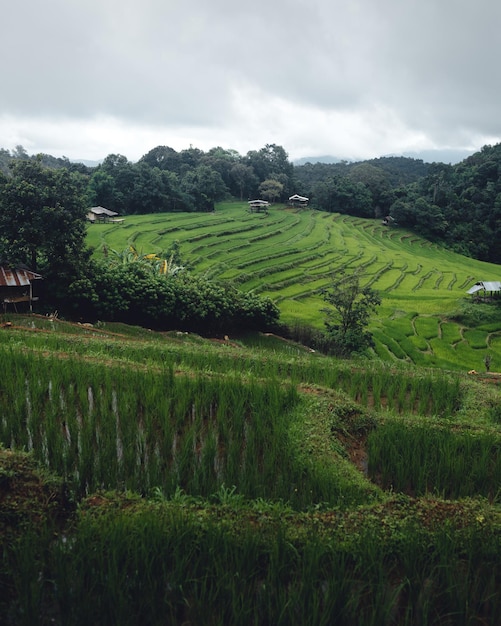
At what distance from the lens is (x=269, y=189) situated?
59.5 m

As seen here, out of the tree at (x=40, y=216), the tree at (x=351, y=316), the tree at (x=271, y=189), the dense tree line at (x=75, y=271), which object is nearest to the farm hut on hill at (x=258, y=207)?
the tree at (x=271, y=189)

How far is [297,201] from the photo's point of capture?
198 feet

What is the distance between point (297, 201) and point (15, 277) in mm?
48583

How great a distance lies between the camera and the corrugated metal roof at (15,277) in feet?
49.4

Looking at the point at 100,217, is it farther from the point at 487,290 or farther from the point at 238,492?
the point at 238,492

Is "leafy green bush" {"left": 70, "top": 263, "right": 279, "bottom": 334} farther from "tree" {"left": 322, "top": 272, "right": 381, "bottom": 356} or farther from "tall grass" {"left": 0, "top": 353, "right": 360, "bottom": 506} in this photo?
"tall grass" {"left": 0, "top": 353, "right": 360, "bottom": 506}

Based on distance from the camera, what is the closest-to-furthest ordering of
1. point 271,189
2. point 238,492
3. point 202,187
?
point 238,492 < point 202,187 < point 271,189

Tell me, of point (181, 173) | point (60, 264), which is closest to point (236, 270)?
point (60, 264)

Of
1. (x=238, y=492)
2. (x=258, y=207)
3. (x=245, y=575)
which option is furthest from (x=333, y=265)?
(x=245, y=575)

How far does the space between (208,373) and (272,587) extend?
4.55 metres

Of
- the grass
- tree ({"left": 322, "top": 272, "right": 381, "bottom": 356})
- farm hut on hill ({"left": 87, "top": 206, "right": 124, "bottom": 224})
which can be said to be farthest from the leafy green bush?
farm hut on hill ({"left": 87, "top": 206, "right": 124, "bottom": 224})

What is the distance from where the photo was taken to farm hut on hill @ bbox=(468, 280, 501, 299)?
27.8 metres

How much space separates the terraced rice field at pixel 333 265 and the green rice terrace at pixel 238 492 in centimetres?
1355

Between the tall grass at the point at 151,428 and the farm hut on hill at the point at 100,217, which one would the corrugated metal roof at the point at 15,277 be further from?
the farm hut on hill at the point at 100,217
